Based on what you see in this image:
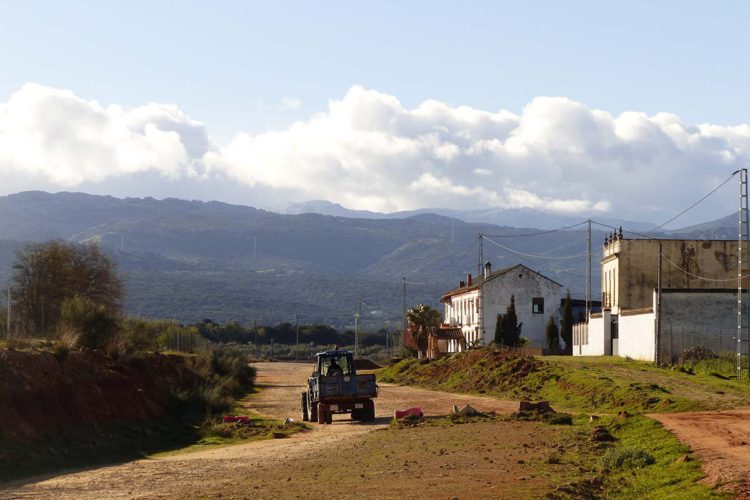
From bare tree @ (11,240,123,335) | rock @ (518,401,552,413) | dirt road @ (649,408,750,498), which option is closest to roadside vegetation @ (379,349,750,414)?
rock @ (518,401,552,413)

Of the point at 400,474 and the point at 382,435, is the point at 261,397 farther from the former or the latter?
the point at 400,474

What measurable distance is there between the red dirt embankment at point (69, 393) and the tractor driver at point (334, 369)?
6164mm

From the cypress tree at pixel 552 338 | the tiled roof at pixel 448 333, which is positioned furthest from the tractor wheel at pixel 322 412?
the tiled roof at pixel 448 333

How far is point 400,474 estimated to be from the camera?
2300 cm

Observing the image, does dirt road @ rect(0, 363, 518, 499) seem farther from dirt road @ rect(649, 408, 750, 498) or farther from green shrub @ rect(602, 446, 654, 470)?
dirt road @ rect(649, 408, 750, 498)

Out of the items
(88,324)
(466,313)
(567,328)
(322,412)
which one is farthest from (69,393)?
(466,313)

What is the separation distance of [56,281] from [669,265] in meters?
39.3

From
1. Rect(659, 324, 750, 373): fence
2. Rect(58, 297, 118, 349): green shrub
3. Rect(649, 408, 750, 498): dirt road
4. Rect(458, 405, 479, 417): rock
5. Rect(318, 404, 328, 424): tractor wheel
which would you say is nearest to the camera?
Rect(649, 408, 750, 498): dirt road

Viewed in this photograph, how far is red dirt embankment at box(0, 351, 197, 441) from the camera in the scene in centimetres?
3020

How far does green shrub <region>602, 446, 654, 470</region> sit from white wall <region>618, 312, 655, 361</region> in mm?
31521

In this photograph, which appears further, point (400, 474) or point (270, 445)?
point (270, 445)

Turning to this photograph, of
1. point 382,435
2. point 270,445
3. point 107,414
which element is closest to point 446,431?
point 382,435

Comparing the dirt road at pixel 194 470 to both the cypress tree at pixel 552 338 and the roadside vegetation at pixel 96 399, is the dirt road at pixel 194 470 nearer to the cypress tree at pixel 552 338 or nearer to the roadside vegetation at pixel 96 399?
the roadside vegetation at pixel 96 399

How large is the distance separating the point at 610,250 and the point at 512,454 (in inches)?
2114
